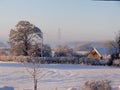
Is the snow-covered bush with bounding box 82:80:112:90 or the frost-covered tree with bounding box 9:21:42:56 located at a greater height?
the frost-covered tree with bounding box 9:21:42:56

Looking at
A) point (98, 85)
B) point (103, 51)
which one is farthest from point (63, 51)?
point (98, 85)

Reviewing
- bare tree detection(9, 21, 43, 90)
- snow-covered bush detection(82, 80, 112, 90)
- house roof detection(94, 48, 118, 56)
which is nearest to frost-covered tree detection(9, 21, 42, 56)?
bare tree detection(9, 21, 43, 90)

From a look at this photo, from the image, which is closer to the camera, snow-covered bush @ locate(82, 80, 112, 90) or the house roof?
snow-covered bush @ locate(82, 80, 112, 90)

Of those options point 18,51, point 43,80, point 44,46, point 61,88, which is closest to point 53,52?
point 44,46

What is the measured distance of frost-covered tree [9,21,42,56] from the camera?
27.9 m

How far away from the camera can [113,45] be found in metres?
32.4

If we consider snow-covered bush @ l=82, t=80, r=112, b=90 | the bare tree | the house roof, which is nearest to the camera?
snow-covered bush @ l=82, t=80, r=112, b=90

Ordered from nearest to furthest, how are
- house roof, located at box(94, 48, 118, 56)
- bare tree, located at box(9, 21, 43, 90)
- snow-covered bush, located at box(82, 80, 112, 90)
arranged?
1. snow-covered bush, located at box(82, 80, 112, 90)
2. bare tree, located at box(9, 21, 43, 90)
3. house roof, located at box(94, 48, 118, 56)

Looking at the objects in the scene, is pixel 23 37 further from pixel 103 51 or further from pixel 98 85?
pixel 98 85

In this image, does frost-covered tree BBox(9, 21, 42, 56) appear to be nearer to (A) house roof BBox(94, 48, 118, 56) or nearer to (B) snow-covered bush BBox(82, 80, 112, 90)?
(A) house roof BBox(94, 48, 118, 56)

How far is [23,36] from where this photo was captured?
28375 millimetres

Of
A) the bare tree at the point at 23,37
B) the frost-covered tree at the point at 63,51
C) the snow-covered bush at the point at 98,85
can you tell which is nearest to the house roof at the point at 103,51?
the frost-covered tree at the point at 63,51

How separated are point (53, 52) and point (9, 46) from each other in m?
4.25

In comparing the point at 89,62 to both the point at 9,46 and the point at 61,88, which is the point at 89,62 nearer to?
the point at 9,46
